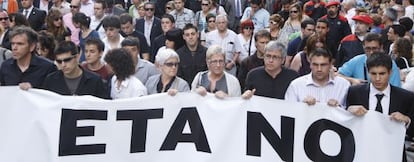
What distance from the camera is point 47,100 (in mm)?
7684

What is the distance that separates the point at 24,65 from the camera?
27.5 feet

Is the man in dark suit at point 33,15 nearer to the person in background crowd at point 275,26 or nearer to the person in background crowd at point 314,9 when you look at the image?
the person in background crowd at point 275,26

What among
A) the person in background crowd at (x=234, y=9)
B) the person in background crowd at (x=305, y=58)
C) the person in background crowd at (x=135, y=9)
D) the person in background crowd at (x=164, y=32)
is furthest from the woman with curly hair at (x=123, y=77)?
the person in background crowd at (x=234, y=9)

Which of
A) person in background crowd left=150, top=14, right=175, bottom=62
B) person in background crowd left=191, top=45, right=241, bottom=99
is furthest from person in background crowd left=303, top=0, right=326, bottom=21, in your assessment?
person in background crowd left=191, top=45, right=241, bottom=99

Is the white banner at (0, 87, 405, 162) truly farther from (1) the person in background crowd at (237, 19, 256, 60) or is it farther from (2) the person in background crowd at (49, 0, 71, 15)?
(2) the person in background crowd at (49, 0, 71, 15)

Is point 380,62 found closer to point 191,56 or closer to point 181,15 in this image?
point 191,56

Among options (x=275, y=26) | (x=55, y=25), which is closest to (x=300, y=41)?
(x=275, y=26)

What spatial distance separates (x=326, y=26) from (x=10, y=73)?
527 cm

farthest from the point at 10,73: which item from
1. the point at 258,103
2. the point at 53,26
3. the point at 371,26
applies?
the point at 371,26

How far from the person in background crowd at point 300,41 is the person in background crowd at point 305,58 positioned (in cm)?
68

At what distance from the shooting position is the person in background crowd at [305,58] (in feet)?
33.9

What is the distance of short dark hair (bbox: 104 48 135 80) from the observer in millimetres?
8586

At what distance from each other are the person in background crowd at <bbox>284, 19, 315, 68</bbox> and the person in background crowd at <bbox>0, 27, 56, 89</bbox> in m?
3.80

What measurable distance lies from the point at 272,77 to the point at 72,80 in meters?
1.79
